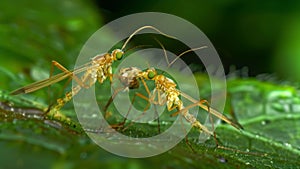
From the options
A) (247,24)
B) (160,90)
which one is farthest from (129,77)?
(247,24)

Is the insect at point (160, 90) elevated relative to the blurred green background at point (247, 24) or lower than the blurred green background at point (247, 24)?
lower

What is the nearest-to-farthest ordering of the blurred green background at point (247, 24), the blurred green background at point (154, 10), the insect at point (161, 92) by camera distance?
1. the blurred green background at point (154, 10)
2. the insect at point (161, 92)
3. the blurred green background at point (247, 24)

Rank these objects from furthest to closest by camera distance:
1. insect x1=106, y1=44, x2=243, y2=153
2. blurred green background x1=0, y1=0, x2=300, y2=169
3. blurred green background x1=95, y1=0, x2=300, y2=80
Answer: blurred green background x1=95, y1=0, x2=300, y2=80 → insect x1=106, y1=44, x2=243, y2=153 → blurred green background x1=0, y1=0, x2=300, y2=169

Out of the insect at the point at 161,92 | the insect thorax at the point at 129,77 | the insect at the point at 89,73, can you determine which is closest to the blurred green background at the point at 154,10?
the insect at the point at 89,73

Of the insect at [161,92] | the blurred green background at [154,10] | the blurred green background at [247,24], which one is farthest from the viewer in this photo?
the blurred green background at [247,24]

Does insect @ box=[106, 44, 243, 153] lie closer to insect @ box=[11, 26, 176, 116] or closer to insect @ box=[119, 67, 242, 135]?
insect @ box=[119, 67, 242, 135]

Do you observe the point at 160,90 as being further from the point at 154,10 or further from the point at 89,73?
the point at 154,10

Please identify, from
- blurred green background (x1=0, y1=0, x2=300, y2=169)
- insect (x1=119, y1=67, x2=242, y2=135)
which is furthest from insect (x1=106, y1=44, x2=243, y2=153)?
blurred green background (x1=0, y1=0, x2=300, y2=169)

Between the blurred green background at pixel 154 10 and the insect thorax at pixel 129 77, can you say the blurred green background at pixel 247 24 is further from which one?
the insect thorax at pixel 129 77
